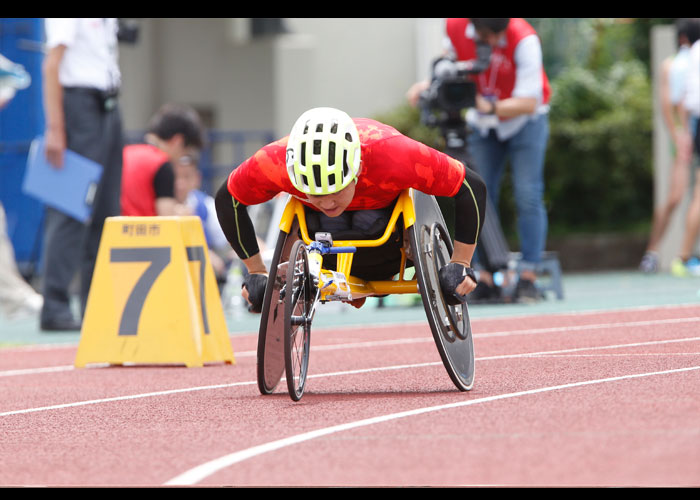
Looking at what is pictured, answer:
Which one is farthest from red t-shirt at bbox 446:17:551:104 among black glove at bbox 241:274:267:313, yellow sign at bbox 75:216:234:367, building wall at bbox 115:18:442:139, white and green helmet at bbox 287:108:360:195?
building wall at bbox 115:18:442:139

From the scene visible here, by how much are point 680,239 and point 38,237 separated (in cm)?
749

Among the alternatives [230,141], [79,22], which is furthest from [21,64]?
[79,22]

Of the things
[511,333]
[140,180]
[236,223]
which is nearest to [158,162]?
[140,180]

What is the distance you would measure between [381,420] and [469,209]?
148cm

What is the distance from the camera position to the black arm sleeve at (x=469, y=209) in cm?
703

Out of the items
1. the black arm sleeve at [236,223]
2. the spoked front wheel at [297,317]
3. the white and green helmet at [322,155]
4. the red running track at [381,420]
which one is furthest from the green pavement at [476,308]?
the white and green helmet at [322,155]

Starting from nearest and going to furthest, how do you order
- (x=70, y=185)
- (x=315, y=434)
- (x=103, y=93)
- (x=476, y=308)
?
(x=315, y=434) → (x=70, y=185) → (x=103, y=93) → (x=476, y=308)

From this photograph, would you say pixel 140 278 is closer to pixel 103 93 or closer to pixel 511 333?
pixel 511 333

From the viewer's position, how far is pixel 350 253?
6.98 meters

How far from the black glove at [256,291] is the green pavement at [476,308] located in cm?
403

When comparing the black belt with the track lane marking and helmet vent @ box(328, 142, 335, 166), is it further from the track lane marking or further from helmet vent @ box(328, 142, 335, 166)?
helmet vent @ box(328, 142, 335, 166)

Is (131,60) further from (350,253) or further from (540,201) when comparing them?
(350,253)

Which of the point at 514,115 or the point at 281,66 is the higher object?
the point at 514,115

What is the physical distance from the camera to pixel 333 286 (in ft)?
22.3
